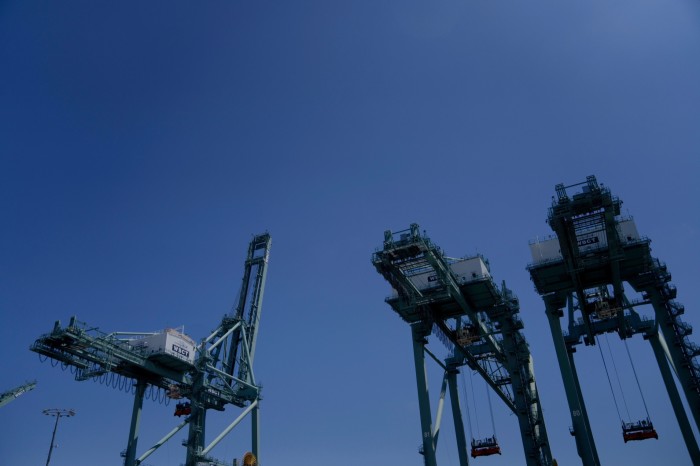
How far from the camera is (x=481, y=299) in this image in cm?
3781

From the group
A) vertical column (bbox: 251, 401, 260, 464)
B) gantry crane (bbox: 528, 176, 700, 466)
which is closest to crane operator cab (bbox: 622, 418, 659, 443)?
gantry crane (bbox: 528, 176, 700, 466)

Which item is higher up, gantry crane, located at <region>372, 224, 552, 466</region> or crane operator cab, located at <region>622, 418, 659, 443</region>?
gantry crane, located at <region>372, 224, 552, 466</region>

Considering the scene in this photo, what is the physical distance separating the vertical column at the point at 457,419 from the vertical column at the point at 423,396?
13.9 metres

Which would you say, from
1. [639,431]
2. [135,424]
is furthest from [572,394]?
[135,424]

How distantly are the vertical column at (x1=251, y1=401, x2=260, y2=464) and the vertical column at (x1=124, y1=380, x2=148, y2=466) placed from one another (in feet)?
33.8

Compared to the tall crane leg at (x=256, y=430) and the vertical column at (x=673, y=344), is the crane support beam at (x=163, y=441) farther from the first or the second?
the vertical column at (x=673, y=344)

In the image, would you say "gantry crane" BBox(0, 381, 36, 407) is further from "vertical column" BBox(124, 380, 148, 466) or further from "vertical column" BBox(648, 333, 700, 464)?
"vertical column" BBox(648, 333, 700, 464)

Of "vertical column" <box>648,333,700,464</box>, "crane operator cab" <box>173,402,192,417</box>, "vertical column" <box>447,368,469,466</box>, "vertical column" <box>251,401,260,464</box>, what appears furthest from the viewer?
"vertical column" <box>447,368,469,466</box>

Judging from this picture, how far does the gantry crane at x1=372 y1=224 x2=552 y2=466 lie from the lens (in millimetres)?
30089

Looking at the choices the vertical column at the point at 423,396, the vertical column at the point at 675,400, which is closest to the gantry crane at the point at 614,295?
the vertical column at the point at 675,400

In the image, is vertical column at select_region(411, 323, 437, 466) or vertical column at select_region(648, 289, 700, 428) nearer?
vertical column at select_region(411, 323, 437, 466)

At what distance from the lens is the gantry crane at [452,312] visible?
3009 cm

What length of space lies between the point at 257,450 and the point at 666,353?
36.3m

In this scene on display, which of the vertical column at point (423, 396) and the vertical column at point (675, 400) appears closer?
the vertical column at point (423, 396)
